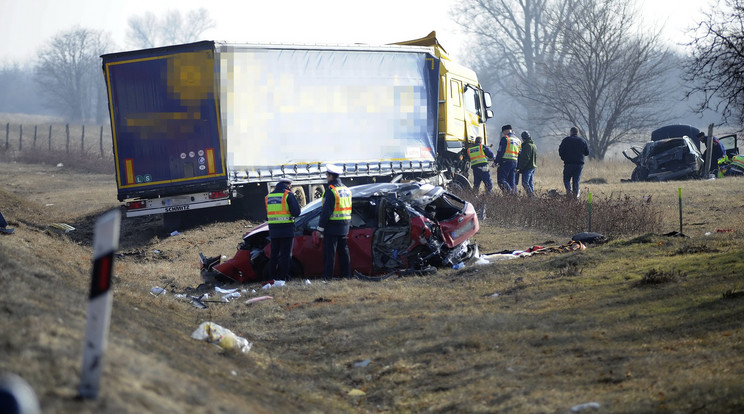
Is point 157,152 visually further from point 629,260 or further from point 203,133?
point 629,260

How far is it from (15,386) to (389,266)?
335 inches

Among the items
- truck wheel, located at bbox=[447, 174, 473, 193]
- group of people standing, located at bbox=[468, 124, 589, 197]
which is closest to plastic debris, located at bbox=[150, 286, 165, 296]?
group of people standing, located at bbox=[468, 124, 589, 197]

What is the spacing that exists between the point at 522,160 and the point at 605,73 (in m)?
17.7

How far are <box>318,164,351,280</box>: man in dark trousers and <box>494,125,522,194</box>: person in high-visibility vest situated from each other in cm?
959

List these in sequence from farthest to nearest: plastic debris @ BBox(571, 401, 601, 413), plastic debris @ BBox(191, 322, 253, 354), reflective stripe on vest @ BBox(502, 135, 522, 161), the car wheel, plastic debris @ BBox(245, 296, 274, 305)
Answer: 1. the car wheel
2. reflective stripe on vest @ BBox(502, 135, 522, 161)
3. plastic debris @ BBox(245, 296, 274, 305)
4. plastic debris @ BBox(191, 322, 253, 354)
5. plastic debris @ BBox(571, 401, 601, 413)

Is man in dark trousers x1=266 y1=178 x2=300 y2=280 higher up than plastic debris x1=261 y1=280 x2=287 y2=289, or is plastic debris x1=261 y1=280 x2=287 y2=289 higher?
man in dark trousers x1=266 y1=178 x2=300 y2=280

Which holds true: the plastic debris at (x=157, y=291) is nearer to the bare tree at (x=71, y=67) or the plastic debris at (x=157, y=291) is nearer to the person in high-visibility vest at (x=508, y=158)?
the person in high-visibility vest at (x=508, y=158)

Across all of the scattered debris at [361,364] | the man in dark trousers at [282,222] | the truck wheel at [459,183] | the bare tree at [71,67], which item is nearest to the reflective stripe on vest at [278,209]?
the man in dark trousers at [282,222]

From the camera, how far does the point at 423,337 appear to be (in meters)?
7.66

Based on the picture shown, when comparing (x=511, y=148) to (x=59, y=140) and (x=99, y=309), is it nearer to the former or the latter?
(x=99, y=309)

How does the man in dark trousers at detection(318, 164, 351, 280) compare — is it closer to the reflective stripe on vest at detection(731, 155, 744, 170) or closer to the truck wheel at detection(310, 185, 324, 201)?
the truck wheel at detection(310, 185, 324, 201)

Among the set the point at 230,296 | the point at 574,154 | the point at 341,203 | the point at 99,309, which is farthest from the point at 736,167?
the point at 99,309

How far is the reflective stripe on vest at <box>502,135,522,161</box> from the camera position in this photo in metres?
20.4

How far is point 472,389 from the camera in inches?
240
